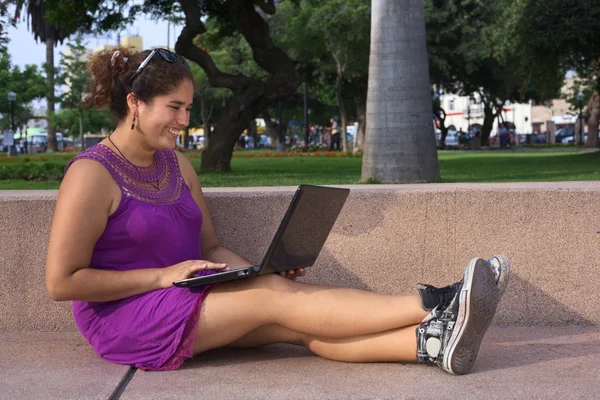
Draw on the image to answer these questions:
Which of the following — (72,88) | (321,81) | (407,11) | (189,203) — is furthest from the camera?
(72,88)

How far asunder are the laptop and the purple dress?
0.14m

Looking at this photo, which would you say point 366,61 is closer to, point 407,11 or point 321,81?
point 321,81

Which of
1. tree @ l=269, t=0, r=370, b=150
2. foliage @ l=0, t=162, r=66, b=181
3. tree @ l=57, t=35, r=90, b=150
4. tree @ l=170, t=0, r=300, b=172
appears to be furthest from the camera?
tree @ l=57, t=35, r=90, b=150

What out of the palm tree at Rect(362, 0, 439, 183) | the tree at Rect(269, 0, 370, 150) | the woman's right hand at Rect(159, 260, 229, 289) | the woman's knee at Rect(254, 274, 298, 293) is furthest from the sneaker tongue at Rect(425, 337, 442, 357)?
the tree at Rect(269, 0, 370, 150)

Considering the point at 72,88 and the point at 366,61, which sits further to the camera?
the point at 72,88

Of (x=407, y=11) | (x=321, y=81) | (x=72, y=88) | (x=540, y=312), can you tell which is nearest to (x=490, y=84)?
(x=321, y=81)

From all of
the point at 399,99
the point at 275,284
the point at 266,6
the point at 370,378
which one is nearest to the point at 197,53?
the point at 266,6

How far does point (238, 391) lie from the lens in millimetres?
3408

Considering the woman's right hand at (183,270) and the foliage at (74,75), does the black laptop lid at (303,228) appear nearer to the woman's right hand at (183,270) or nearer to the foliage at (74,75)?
the woman's right hand at (183,270)

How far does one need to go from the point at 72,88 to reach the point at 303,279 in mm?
47158

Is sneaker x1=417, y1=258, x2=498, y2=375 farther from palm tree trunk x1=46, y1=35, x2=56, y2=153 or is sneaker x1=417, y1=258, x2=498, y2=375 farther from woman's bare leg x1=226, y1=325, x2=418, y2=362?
palm tree trunk x1=46, y1=35, x2=56, y2=153

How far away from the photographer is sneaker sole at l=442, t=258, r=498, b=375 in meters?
3.31

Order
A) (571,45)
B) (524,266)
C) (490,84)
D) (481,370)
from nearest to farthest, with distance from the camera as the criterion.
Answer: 1. (481,370)
2. (524,266)
3. (571,45)
4. (490,84)

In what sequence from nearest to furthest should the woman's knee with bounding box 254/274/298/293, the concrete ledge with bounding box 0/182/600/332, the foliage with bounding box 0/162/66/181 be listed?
the woman's knee with bounding box 254/274/298/293 < the concrete ledge with bounding box 0/182/600/332 < the foliage with bounding box 0/162/66/181
